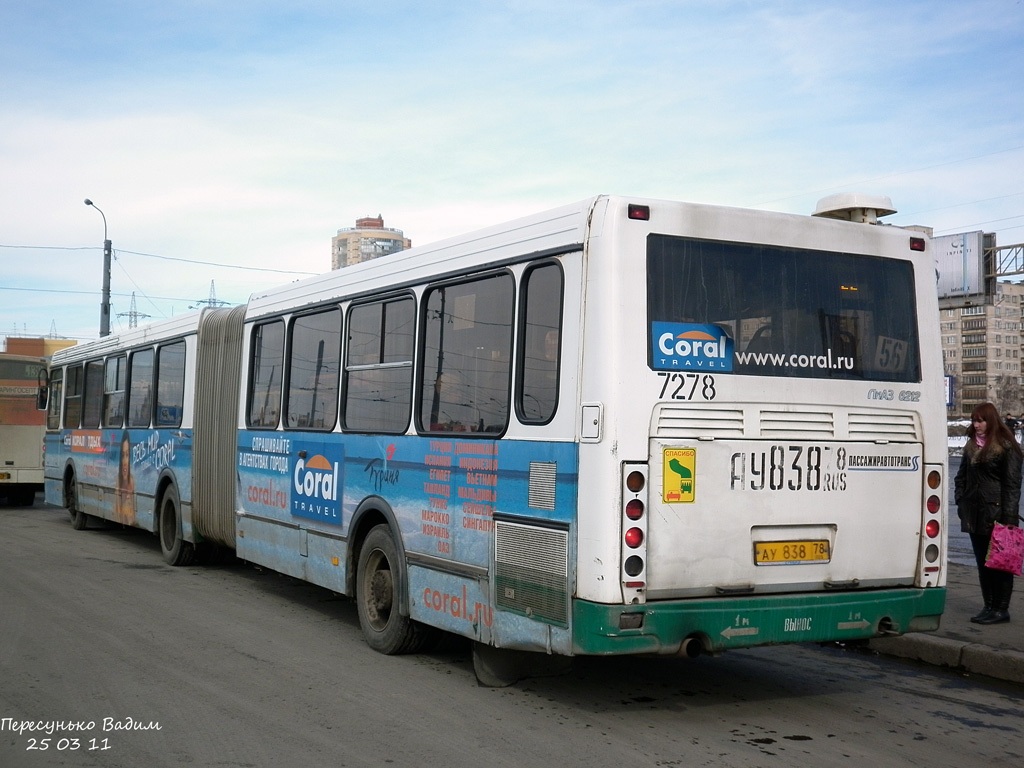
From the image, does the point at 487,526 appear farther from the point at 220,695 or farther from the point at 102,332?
the point at 102,332

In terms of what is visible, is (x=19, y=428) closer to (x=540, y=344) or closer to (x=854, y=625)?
(x=540, y=344)

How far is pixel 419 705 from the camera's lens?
680 cm

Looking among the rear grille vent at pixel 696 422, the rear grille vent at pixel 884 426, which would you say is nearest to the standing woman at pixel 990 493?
the rear grille vent at pixel 884 426

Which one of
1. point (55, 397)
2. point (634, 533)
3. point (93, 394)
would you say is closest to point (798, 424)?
point (634, 533)

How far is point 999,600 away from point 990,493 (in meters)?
0.87

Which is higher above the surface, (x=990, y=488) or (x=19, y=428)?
(x=19, y=428)

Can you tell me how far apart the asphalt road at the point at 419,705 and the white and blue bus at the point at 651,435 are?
51 centimetres

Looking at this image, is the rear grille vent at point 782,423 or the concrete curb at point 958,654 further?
the concrete curb at point 958,654

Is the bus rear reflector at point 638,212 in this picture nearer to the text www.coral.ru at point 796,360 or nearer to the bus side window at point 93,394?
the text www.coral.ru at point 796,360

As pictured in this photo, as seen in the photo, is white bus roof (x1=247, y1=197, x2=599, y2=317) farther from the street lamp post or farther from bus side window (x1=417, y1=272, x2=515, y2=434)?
the street lamp post

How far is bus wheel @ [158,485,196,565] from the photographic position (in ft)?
43.1

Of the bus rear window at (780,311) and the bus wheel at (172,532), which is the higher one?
the bus rear window at (780,311)

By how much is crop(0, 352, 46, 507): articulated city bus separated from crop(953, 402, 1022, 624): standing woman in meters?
18.8

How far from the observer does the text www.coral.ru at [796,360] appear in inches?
255
